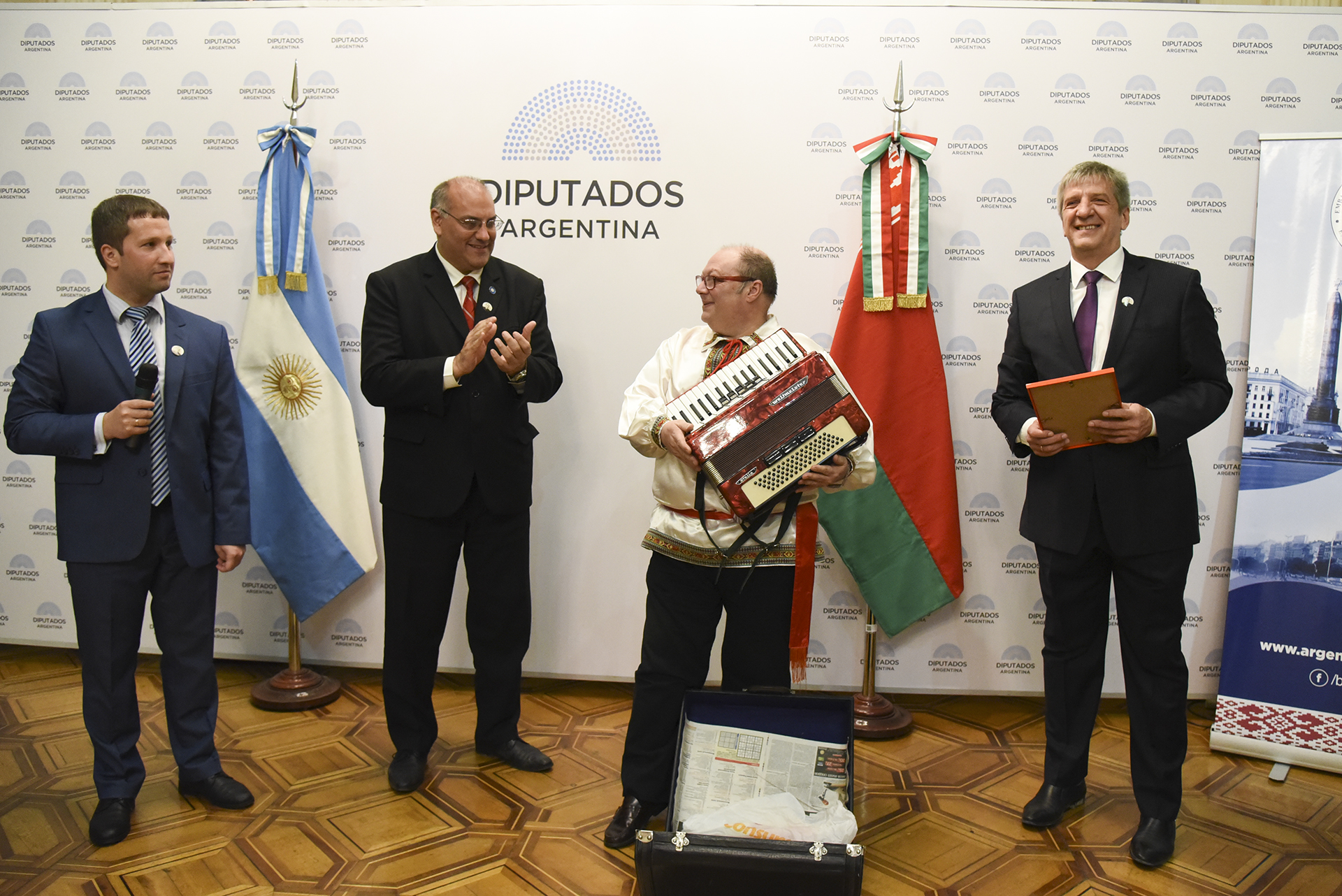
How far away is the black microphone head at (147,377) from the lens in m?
2.59

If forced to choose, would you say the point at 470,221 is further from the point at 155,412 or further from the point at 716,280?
the point at 155,412

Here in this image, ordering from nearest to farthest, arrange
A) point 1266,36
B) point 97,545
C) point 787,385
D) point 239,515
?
point 787,385
point 97,545
point 239,515
point 1266,36

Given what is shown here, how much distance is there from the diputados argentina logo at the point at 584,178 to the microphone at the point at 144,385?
1.49 meters

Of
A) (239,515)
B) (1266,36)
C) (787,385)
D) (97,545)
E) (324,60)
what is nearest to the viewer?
(787,385)

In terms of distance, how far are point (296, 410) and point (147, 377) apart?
1.02m

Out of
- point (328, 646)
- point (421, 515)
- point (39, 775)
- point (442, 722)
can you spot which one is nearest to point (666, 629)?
point (421, 515)

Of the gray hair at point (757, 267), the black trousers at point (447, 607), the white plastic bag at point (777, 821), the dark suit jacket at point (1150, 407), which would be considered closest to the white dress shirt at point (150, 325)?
the black trousers at point (447, 607)

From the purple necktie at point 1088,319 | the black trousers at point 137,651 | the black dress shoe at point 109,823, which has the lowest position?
the black dress shoe at point 109,823

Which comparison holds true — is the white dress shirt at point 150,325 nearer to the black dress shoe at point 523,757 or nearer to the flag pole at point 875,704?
the black dress shoe at point 523,757

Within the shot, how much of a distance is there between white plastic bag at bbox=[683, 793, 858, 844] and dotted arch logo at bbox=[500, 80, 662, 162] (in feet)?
8.02

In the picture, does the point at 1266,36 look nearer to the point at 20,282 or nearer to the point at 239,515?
the point at 239,515

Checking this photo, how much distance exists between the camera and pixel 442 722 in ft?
11.5

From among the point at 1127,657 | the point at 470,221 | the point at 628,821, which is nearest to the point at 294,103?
the point at 470,221

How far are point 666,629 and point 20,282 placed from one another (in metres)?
3.30
